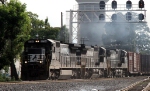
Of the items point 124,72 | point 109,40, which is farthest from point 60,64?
point 109,40

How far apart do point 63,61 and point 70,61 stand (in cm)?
191

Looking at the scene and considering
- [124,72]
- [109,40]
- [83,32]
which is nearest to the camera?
[124,72]

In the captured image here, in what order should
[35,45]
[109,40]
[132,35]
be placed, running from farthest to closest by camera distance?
[132,35]
[109,40]
[35,45]

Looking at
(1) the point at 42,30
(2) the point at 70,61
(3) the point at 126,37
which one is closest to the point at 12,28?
(2) the point at 70,61

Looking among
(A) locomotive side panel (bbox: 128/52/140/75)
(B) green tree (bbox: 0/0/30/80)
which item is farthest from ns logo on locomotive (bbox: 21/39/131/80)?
(A) locomotive side panel (bbox: 128/52/140/75)

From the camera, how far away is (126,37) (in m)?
112

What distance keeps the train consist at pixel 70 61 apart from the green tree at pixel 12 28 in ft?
9.42

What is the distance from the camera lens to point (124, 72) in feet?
192

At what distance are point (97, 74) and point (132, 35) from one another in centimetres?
6562

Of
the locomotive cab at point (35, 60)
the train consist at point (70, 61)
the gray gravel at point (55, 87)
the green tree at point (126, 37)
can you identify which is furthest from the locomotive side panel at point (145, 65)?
the gray gravel at point (55, 87)

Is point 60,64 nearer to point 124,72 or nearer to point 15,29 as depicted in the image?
point 15,29

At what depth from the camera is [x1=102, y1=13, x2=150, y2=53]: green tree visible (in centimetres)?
9600

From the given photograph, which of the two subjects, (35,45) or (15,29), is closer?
(35,45)

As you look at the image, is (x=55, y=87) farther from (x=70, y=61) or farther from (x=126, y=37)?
(x=126, y=37)
